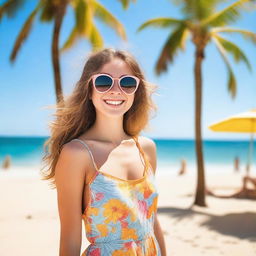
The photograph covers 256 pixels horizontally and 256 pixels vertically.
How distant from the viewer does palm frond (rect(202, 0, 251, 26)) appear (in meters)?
8.58

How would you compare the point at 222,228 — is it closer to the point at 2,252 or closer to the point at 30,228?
the point at 30,228

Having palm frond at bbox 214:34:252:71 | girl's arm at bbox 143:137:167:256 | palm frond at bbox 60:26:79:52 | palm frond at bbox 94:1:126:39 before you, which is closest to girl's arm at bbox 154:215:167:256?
girl's arm at bbox 143:137:167:256

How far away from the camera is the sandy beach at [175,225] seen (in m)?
5.10

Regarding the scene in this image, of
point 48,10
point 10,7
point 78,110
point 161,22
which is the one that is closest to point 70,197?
point 78,110

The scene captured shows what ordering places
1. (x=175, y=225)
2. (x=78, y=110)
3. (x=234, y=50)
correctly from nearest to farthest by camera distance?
(x=78, y=110) → (x=175, y=225) → (x=234, y=50)

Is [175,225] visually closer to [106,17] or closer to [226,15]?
Result: [226,15]

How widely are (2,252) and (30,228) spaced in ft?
4.68

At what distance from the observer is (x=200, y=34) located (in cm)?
904

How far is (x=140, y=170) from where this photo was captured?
191 centimetres

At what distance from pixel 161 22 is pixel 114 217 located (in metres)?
8.74

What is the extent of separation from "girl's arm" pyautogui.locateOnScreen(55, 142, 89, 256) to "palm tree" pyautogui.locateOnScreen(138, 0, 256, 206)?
26.3ft

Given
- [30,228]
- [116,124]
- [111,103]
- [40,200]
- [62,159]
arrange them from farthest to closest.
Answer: [40,200], [30,228], [116,124], [111,103], [62,159]

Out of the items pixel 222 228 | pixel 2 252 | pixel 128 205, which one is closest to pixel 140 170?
pixel 128 205

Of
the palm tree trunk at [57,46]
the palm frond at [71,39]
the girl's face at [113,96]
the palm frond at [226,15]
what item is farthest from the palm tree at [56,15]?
the girl's face at [113,96]
